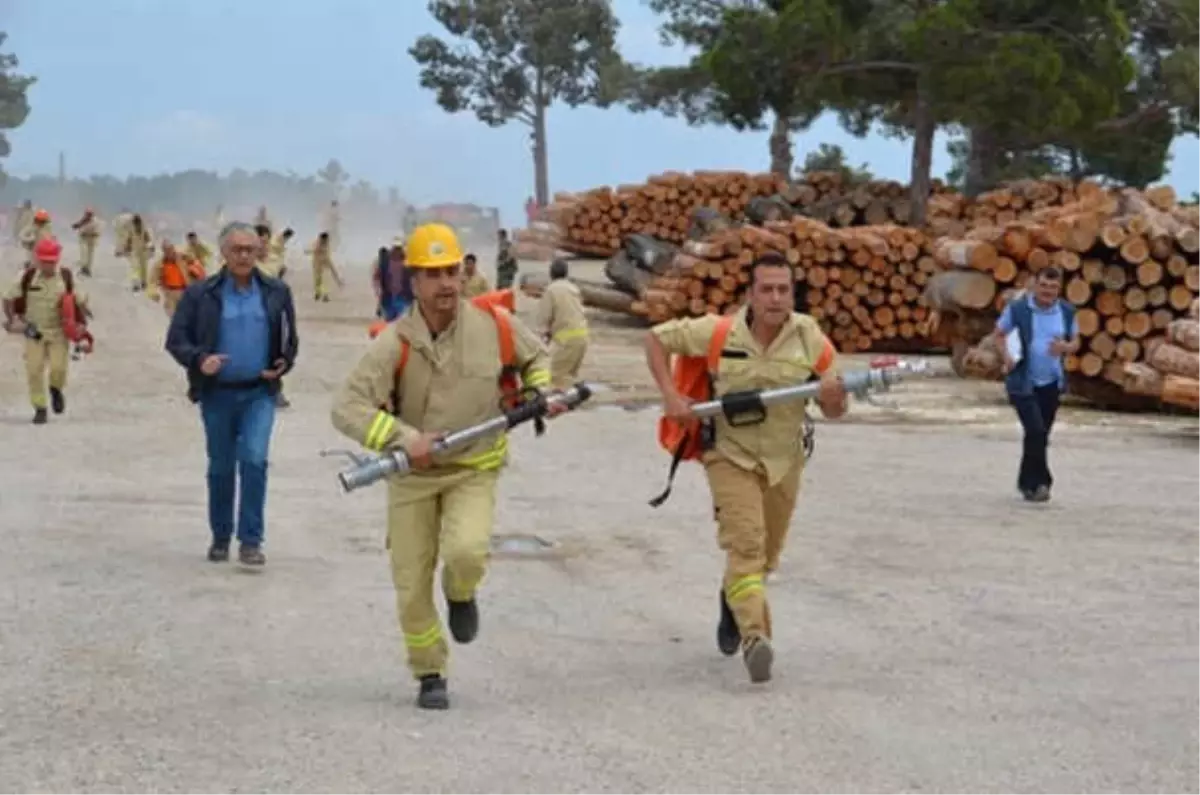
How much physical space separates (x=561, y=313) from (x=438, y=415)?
13575mm

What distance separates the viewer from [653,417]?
20219mm

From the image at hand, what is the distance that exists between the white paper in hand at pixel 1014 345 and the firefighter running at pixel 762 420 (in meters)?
6.04

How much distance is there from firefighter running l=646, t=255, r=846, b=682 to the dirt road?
0.49 meters

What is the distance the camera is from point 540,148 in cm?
7525

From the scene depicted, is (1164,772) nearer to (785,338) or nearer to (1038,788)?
(1038,788)

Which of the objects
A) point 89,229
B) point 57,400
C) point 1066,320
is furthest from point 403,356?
point 89,229

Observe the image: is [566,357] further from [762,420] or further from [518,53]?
[518,53]

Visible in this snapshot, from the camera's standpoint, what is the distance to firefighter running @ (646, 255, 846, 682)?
27.7ft

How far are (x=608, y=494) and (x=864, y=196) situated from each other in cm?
2464

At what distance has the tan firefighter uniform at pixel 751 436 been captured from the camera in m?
8.50

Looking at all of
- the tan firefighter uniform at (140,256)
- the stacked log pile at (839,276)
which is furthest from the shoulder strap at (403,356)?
the tan firefighter uniform at (140,256)

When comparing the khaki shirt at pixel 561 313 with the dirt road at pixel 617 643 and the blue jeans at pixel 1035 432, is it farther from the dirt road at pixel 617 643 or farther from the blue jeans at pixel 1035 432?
the blue jeans at pixel 1035 432

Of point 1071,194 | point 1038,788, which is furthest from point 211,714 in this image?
point 1071,194

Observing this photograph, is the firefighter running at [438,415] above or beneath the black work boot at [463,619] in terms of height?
above
